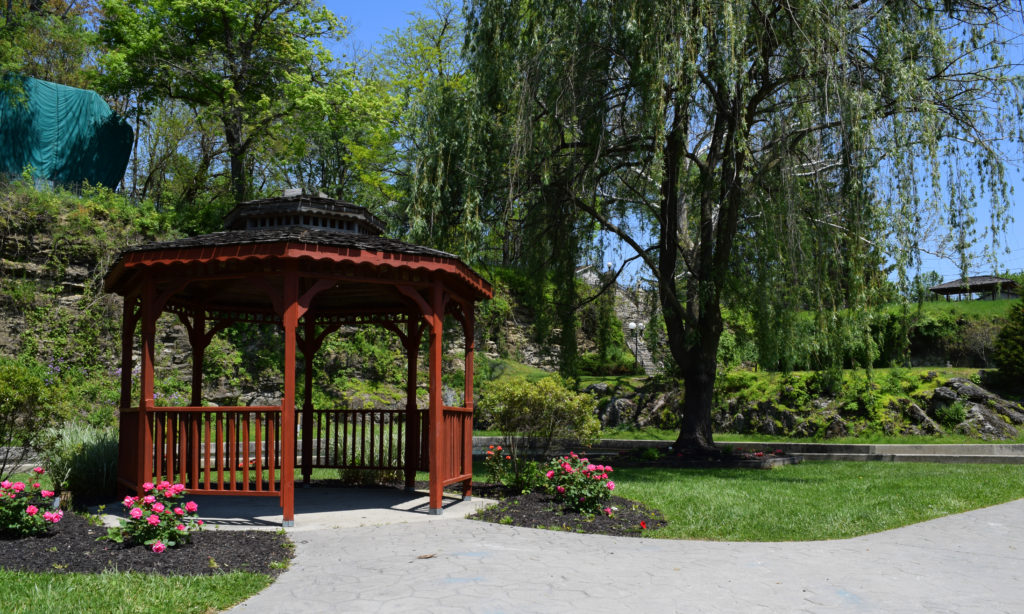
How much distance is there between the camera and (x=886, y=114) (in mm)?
10398

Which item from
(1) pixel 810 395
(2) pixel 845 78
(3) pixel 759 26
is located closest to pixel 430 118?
(3) pixel 759 26

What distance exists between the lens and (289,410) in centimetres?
724

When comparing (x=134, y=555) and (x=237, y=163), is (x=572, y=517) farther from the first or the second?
(x=237, y=163)

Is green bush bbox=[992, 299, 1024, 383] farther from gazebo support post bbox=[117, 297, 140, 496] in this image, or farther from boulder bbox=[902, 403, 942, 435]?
gazebo support post bbox=[117, 297, 140, 496]

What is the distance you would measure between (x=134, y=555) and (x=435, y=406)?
3.36 meters

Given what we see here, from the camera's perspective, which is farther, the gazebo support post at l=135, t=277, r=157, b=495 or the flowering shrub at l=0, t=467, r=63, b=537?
the gazebo support post at l=135, t=277, r=157, b=495

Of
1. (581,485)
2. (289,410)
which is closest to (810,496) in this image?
(581,485)

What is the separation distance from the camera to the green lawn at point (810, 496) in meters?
6.88

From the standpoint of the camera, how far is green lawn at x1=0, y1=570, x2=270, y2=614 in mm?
4035

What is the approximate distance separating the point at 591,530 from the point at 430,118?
8.31 metres

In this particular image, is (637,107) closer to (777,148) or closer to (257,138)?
(777,148)

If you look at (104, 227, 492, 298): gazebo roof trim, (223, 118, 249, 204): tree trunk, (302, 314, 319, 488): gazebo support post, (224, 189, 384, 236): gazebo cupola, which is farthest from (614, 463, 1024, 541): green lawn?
(223, 118, 249, 204): tree trunk

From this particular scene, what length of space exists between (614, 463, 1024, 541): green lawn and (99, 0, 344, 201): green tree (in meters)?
16.1

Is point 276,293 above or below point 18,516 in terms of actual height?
above
